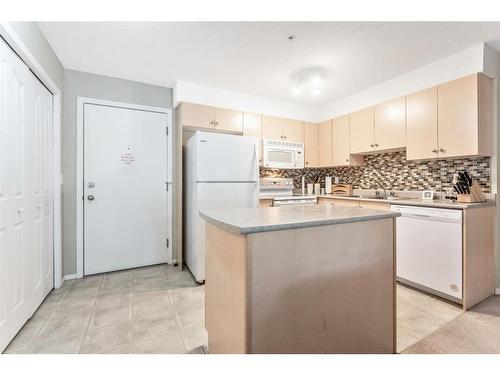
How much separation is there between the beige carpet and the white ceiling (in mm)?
2359

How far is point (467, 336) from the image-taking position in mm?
1726

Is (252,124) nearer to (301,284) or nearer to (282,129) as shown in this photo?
(282,129)

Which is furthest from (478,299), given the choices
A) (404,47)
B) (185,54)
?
(185,54)

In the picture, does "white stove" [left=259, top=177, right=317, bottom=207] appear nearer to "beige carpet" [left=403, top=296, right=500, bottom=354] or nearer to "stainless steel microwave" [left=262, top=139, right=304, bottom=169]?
"stainless steel microwave" [left=262, top=139, right=304, bottom=169]

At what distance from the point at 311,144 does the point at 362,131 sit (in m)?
0.87

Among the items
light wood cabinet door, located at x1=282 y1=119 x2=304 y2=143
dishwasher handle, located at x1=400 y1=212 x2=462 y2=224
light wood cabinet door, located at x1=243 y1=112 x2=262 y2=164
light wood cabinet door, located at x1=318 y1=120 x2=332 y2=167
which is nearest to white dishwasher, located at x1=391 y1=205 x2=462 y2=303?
dishwasher handle, located at x1=400 y1=212 x2=462 y2=224

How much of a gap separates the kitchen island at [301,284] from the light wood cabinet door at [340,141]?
225 centimetres

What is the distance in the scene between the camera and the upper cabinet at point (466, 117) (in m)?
2.19

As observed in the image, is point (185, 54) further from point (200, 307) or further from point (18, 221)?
point (200, 307)

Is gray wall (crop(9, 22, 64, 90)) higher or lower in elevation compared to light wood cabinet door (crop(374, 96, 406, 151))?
higher

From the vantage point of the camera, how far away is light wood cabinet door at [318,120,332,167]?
3.81m

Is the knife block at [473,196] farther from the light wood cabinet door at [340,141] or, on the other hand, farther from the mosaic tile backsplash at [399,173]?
the light wood cabinet door at [340,141]

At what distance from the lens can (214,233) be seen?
138 cm
